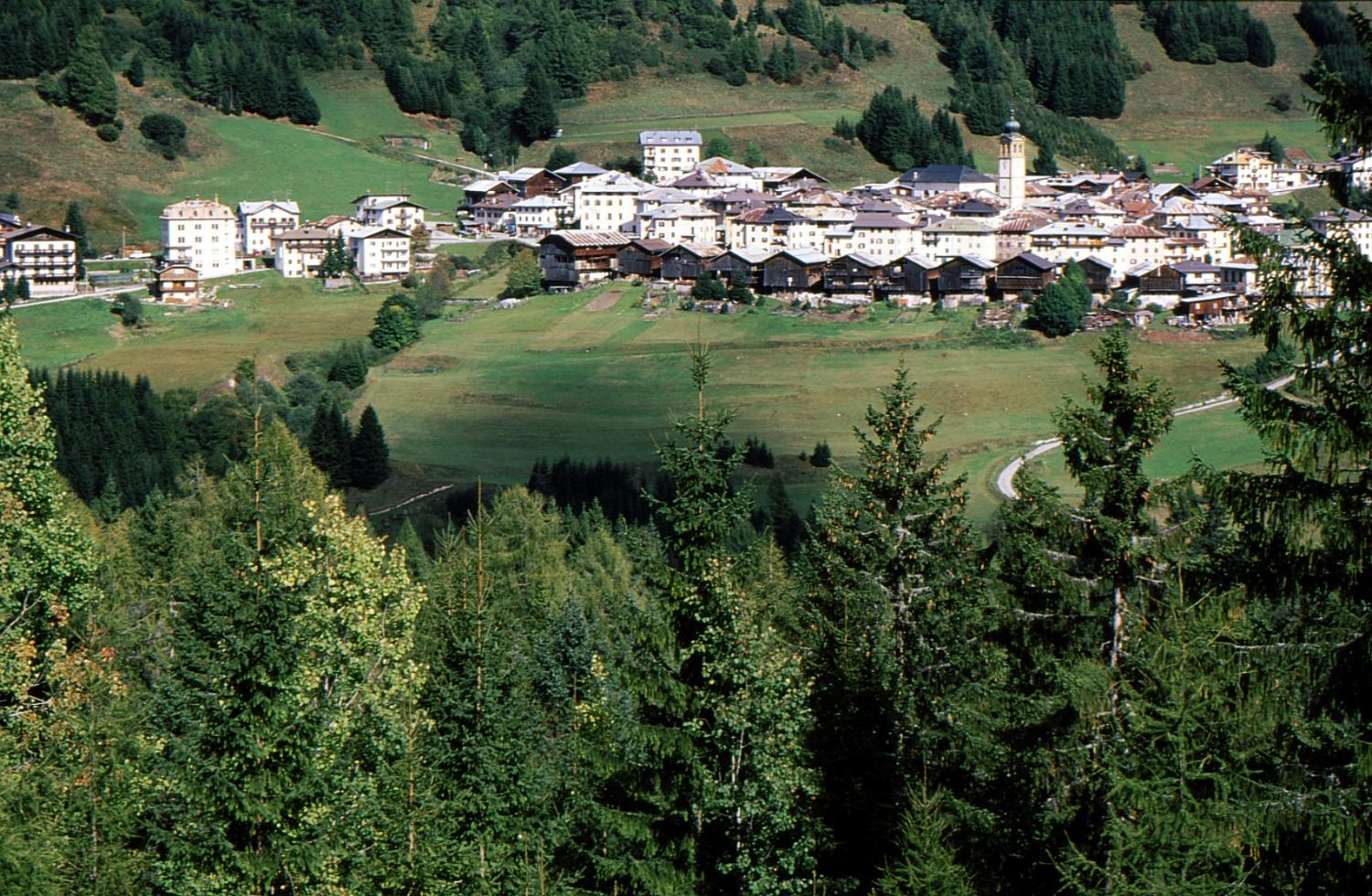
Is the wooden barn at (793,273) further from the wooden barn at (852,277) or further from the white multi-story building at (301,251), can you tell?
the white multi-story building at (301,251)

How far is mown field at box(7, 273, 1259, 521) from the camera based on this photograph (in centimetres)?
8038

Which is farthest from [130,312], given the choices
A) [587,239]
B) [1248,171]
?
[1248,171]

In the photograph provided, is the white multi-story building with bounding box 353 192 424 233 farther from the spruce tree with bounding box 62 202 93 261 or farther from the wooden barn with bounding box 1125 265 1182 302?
the wooden barn with bounding box 1125 265 1182 302

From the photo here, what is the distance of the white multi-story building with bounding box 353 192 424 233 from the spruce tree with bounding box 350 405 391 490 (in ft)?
139

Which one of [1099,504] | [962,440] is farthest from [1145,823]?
[962,440]

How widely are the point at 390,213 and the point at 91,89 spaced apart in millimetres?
29609

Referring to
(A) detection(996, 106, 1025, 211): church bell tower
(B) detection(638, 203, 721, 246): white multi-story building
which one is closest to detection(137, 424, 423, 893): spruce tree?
(B) detection(638, 203, 721, 246): white multi-story building

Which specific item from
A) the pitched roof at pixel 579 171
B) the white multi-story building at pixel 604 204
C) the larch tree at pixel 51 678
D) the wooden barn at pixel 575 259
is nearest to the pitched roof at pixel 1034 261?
the wooden barn at pixel 575 259

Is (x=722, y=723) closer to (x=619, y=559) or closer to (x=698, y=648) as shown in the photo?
(x=698, y=648)

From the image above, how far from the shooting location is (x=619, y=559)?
192ft

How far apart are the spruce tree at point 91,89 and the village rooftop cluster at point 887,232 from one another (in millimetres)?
27643

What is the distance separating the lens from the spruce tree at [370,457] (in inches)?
3078

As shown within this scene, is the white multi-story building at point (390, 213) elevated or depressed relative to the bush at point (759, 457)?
elevated

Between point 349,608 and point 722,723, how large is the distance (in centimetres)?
1255
